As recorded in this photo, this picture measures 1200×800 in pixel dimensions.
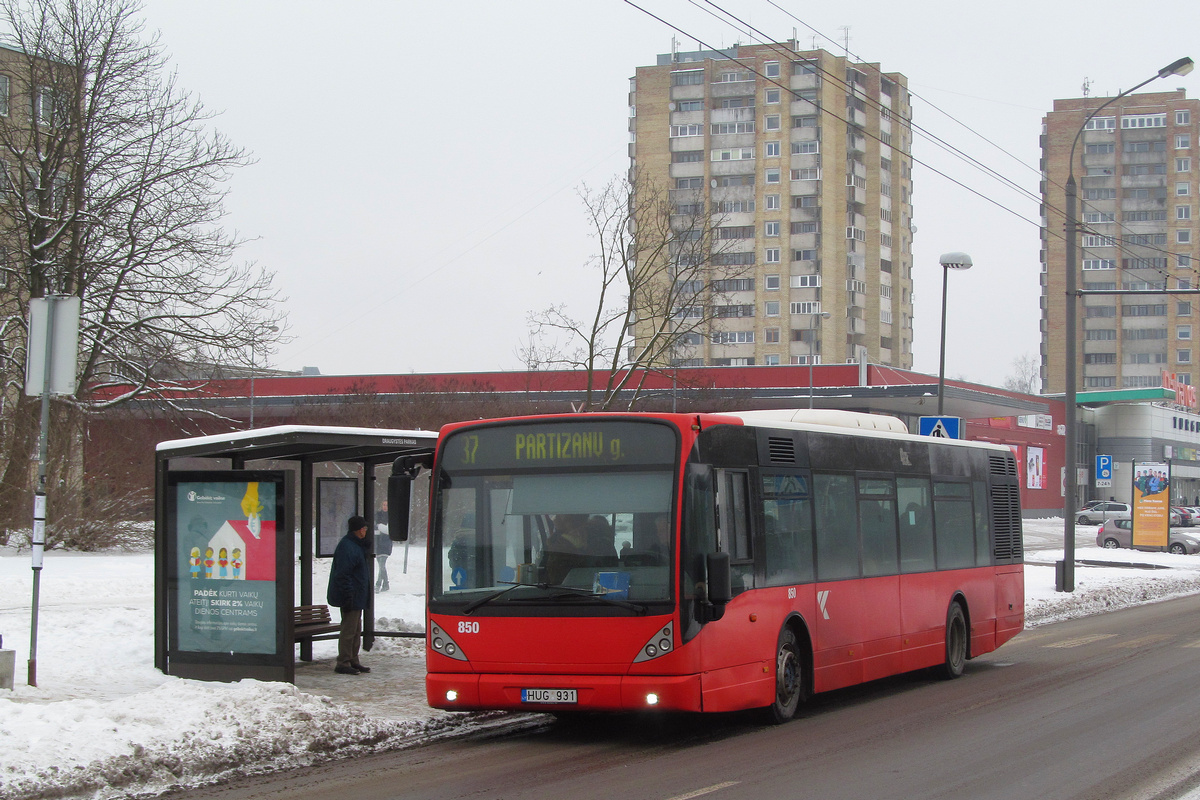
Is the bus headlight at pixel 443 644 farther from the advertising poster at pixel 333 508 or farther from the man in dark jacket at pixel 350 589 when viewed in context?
the advertising poster at pixel 333 508

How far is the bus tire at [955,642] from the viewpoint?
13727 mm

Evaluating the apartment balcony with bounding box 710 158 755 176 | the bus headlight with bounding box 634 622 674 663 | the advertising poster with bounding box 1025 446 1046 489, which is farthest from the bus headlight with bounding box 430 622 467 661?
the apartment balcony with bounding box 710 158 755 176

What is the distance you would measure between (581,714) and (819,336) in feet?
300

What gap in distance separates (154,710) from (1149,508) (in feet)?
127

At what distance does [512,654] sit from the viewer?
925 centimetres

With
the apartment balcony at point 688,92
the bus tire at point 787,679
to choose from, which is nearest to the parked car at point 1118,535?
the bus tire at point 787,679

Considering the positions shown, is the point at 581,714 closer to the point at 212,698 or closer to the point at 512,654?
the point at 512,654

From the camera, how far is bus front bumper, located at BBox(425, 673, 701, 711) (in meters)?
8.87

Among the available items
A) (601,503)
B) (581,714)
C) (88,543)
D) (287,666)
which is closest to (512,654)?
(601,503)

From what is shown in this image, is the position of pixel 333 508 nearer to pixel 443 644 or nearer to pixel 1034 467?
pixel 443 644

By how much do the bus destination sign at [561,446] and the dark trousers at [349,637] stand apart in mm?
3404

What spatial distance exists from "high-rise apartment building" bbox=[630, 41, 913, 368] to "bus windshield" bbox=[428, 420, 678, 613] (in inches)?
3501

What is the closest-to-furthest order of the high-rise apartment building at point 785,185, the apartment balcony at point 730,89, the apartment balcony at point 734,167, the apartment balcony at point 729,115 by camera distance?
1. the high-rise apartment building at point 785,185
2. the apartment balcony at point 730,89
3. the apartment balcony at point 729,115
4. the apartment balcony at point 734,167

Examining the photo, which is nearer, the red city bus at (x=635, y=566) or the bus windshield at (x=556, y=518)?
the red city bus at (x=635, y=566)
